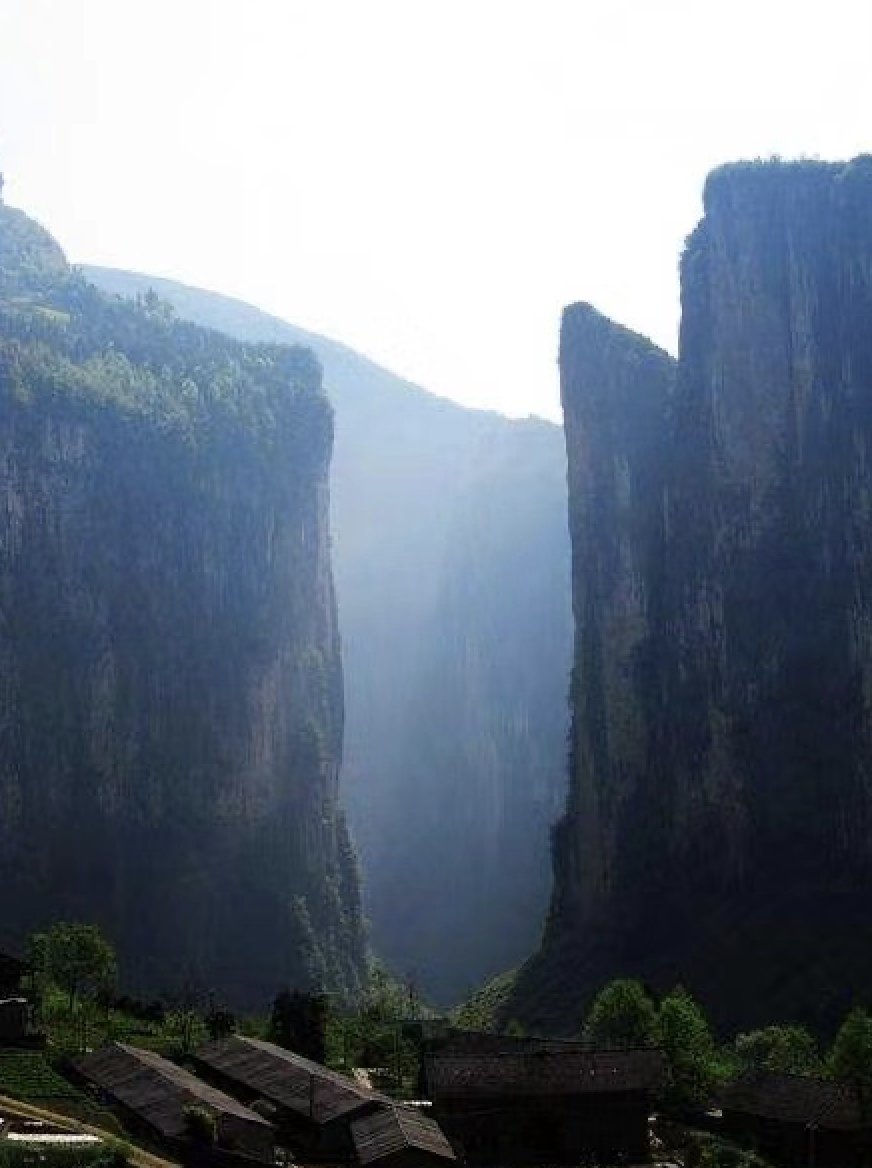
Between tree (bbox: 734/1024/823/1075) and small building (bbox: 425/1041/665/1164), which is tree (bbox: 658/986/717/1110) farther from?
small building (bbox: 425/1041/665/1164)

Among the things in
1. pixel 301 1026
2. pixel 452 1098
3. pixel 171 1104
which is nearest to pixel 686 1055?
pixel 452 1098

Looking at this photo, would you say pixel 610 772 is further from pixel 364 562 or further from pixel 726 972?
pixel 364 562

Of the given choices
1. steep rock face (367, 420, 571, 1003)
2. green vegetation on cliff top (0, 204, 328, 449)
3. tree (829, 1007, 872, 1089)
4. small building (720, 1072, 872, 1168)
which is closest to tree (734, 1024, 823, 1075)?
small building (720, 1072, 872, 1168)

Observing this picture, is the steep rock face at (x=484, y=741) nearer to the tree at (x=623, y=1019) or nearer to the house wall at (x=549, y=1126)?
the tree at (x=623, y=1019)

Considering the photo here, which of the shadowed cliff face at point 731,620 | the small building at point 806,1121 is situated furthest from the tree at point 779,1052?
the shadowed cliff face at point 731,620

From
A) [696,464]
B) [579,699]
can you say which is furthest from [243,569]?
[696,464]

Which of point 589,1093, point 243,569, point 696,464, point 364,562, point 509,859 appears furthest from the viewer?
point 364,562

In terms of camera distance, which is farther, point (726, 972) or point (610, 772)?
point (610, 772)
